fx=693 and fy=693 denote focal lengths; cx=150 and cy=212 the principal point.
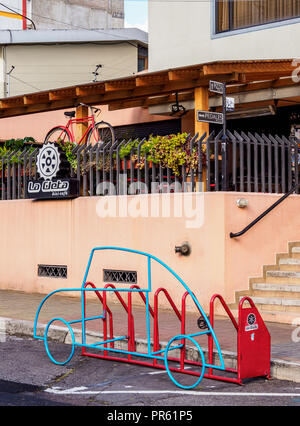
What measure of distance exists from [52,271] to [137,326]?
4.27 m

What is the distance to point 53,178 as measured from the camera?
549 inches

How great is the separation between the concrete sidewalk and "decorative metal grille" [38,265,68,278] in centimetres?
45

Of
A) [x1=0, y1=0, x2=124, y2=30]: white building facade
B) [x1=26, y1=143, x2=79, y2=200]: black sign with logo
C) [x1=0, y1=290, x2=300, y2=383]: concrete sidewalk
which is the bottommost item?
[x1=0, y1=290, x2=300, y2=383]: concrete sidewalk

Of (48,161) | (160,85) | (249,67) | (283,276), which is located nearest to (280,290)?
(283,276)

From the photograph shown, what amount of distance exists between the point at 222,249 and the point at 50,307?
10.7 ft

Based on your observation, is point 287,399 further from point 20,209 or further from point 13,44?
point 13,44

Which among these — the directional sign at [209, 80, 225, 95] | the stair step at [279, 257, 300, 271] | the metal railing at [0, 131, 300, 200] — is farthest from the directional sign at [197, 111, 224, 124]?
the stair step at [279, 257, 300, 271]

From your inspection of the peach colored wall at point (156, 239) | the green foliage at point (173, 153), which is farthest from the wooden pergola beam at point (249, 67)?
the peach colored wall at point (156, 239)

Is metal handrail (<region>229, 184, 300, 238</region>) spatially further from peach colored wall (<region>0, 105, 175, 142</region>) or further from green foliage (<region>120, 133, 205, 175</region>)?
peach colored wall (<region>0, 105, 175, 142</region>)

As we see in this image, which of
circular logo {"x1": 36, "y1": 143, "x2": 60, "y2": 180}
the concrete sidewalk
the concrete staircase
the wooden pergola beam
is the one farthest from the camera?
circular logo {"x1": 36, "y1": 143, "x2": 60, "y2": 180}

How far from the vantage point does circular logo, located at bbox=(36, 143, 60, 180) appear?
13.8 meters

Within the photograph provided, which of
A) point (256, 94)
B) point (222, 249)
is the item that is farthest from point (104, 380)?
point (256, 94)

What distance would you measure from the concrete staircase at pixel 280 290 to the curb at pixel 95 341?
240 cm

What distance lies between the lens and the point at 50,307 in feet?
39.9
